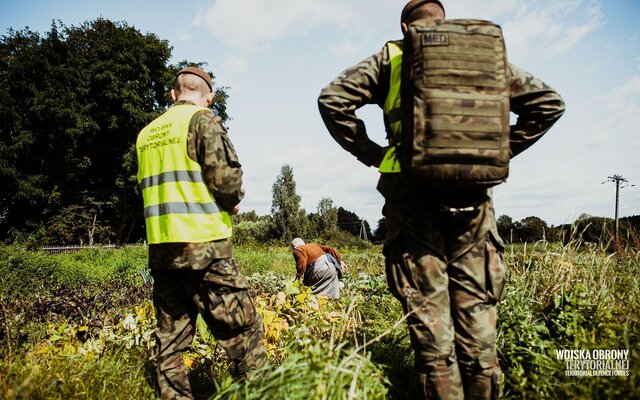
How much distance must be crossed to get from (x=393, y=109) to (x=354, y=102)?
0.24 meters

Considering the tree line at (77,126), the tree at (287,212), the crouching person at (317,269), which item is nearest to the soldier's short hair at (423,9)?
the crouching person at (317,269)

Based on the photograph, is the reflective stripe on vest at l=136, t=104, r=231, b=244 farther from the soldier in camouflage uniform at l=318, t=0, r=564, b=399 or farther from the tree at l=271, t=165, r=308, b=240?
the tree at l=271, t=165, r=308, b=240

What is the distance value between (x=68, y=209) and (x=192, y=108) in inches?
1121

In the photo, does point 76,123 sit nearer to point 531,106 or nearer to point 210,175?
point 210,175

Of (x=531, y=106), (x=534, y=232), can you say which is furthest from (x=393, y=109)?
(x=534, y=232)

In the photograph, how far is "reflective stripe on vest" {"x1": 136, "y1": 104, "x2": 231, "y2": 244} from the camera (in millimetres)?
2270

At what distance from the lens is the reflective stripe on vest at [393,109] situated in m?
2.10

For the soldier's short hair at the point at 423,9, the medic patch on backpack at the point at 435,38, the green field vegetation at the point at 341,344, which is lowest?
the green field vegetation at the point at 341,344

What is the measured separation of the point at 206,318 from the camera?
2.30 metres

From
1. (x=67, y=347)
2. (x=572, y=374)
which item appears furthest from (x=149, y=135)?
(x=572, y=374)

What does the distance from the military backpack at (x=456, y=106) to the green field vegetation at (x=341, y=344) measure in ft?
3.31

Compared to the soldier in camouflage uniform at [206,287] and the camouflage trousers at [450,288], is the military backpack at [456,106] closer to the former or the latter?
the camouflage trousers at [450,288]

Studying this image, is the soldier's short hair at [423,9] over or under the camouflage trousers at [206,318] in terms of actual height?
over

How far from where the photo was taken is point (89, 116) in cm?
2591
